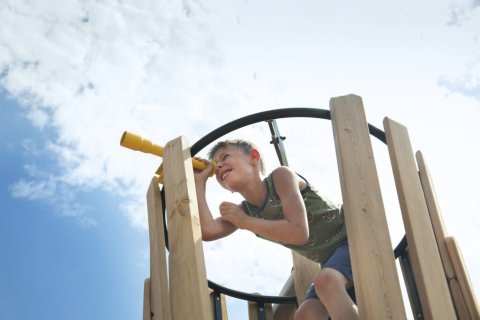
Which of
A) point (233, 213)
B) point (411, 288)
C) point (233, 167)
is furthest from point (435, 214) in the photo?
point (233, 167)

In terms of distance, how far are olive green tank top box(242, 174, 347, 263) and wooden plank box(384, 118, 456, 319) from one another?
0.62 metres

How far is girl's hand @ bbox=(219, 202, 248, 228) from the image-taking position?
1.99m

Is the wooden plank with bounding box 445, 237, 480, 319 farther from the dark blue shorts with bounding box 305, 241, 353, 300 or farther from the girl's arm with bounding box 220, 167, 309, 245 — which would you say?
the girl's arm with bounding box 220, 167, 309, 245

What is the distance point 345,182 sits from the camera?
157 centimetres

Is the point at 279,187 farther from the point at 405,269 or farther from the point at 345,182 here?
the point at 405,269

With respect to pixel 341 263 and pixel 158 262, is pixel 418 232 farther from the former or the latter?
pixel 158 262

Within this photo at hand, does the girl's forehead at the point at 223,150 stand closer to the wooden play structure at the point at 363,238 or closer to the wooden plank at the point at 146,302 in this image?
the wooden play structure at the point at 363,238

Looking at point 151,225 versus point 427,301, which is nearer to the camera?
point 427,301

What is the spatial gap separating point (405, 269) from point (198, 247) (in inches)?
47.8

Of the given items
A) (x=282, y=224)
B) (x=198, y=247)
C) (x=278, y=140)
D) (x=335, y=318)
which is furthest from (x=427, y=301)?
(x=278, y=140)

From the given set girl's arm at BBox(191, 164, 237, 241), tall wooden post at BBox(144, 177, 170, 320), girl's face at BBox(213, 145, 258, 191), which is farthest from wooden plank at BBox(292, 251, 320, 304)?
tall wooden post at BBox(144, 177, 170, 320)

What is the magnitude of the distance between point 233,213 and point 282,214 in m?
0.40

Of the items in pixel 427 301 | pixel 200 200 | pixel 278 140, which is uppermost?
pixel 278 140

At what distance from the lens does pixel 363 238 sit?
146cm
